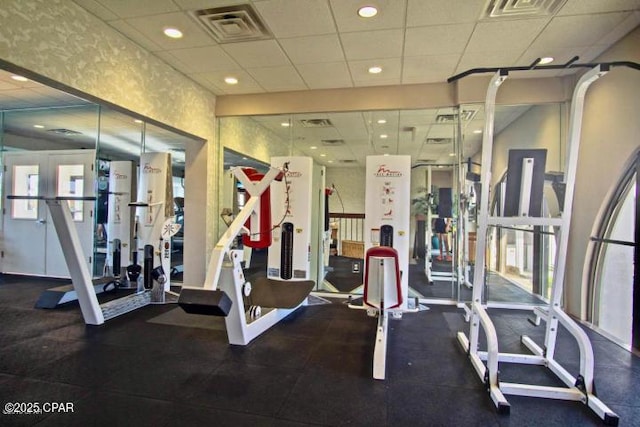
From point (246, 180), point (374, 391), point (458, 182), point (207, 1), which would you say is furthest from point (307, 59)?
point (374, 391)

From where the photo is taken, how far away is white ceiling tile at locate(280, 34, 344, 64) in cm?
341

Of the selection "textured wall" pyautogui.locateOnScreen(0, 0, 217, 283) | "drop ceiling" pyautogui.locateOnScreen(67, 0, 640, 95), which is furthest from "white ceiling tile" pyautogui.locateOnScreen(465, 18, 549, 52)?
"textured wall" pyautogui.locateOnScreen(0, 0, 217, 283)

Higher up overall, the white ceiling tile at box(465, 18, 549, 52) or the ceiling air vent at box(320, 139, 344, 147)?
the white ceiling tile at box(465, 18, 549, 52)

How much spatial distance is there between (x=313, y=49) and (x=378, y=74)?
102 cm

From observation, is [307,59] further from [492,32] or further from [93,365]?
[93,365]

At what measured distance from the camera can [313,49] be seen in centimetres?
363

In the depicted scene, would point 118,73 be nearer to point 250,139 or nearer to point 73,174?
point 250,139

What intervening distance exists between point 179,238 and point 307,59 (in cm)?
572

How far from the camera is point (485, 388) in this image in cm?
239

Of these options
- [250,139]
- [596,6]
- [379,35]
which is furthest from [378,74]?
[250,139]

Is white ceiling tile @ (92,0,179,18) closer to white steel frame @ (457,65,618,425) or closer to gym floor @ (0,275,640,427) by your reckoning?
white steel frame @ (457,65,618,425)

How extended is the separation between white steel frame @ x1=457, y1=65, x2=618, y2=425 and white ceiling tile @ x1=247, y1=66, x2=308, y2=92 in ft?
8.39

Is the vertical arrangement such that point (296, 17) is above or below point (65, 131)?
above

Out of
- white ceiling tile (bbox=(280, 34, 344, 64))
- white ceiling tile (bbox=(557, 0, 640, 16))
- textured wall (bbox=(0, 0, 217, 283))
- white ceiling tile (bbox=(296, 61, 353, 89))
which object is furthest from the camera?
white ceiling tile (bbox=(296, 61, 353, 89))
